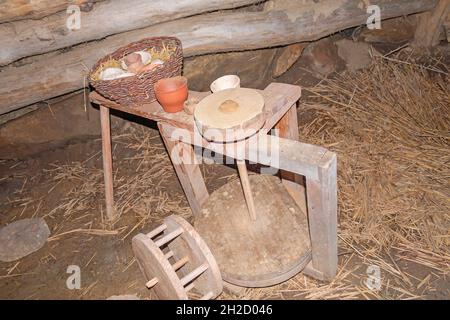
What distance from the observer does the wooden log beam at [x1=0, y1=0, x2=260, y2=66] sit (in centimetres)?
321

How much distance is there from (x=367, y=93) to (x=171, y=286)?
3065mm

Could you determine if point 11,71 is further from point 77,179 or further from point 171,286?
point 171,286

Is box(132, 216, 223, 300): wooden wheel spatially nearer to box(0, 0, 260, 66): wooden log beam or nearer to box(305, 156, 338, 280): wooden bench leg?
box(305, 156, 338, 280): wooden bench leg

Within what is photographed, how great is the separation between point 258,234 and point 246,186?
0.45 metres

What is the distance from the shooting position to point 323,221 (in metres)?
2.06

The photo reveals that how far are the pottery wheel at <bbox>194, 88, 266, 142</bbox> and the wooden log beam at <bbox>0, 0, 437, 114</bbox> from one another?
67.5 inches

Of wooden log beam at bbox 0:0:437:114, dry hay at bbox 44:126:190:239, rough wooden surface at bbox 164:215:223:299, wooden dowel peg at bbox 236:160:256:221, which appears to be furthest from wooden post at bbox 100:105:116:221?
wooden dowel peg at bbox 236:160:256:221

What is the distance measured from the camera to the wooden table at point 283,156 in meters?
1.87

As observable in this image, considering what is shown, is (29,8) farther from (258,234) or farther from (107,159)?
(258,234)

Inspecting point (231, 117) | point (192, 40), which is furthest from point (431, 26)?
point (231, 117)

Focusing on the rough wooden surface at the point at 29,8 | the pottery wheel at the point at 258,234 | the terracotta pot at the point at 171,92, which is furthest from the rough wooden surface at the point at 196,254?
the rough wooden surface at the point at 29,8

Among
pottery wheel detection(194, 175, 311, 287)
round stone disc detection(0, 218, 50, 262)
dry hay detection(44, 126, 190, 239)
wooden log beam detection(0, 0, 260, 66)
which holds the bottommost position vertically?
round stone disc detection(0, 218, 50, 262)

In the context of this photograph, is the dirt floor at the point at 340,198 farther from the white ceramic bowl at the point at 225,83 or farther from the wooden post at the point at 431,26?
the white ceramic bowl at the point at 225,83

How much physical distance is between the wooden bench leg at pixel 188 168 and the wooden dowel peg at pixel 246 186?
0.51m
